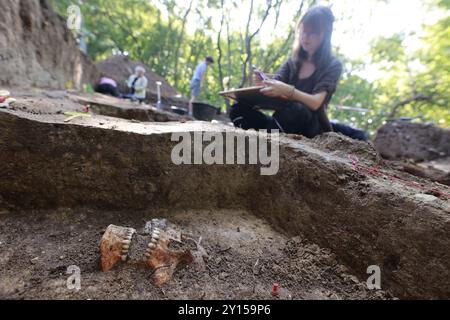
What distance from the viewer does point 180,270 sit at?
51.6 inches

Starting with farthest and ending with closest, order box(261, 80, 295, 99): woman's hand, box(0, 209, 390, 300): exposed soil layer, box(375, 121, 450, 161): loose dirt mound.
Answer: box(375, 121, 450, 161): loose dirt mound → box(261, 80, 295, 99): woman's hand → box(0, 209, 390, 300): exposed soil layer

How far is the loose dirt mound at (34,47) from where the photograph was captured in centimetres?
295

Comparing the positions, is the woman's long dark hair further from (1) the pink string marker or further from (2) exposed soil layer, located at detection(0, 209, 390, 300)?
(1) the pink string marker

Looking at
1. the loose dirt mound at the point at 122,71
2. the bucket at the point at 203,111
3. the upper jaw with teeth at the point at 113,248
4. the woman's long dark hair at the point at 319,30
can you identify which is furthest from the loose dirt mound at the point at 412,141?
the loose dirt mound at the point at 122,71

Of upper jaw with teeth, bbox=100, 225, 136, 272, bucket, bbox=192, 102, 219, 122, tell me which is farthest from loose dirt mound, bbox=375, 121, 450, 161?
upper jaw with teeth, bbox=100, 225, 136, 272

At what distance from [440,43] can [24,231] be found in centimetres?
1036

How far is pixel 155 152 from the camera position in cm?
173

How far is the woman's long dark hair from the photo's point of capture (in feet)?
7.43

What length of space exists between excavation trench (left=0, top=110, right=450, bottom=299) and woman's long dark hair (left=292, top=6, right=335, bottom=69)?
92 centimetres

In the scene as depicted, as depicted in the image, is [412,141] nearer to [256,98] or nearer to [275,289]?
[256,98]

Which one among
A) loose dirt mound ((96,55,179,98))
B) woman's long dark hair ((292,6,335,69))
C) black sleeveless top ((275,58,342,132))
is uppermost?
loose dirt mound ((96,55,179,98))

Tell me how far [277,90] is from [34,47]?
3422 millimetres

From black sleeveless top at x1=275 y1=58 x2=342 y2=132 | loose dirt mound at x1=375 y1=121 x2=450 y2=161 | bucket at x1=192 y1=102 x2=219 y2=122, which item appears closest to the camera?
black sleeveless top at x1=275 y1=58 x2=342 y2=132
